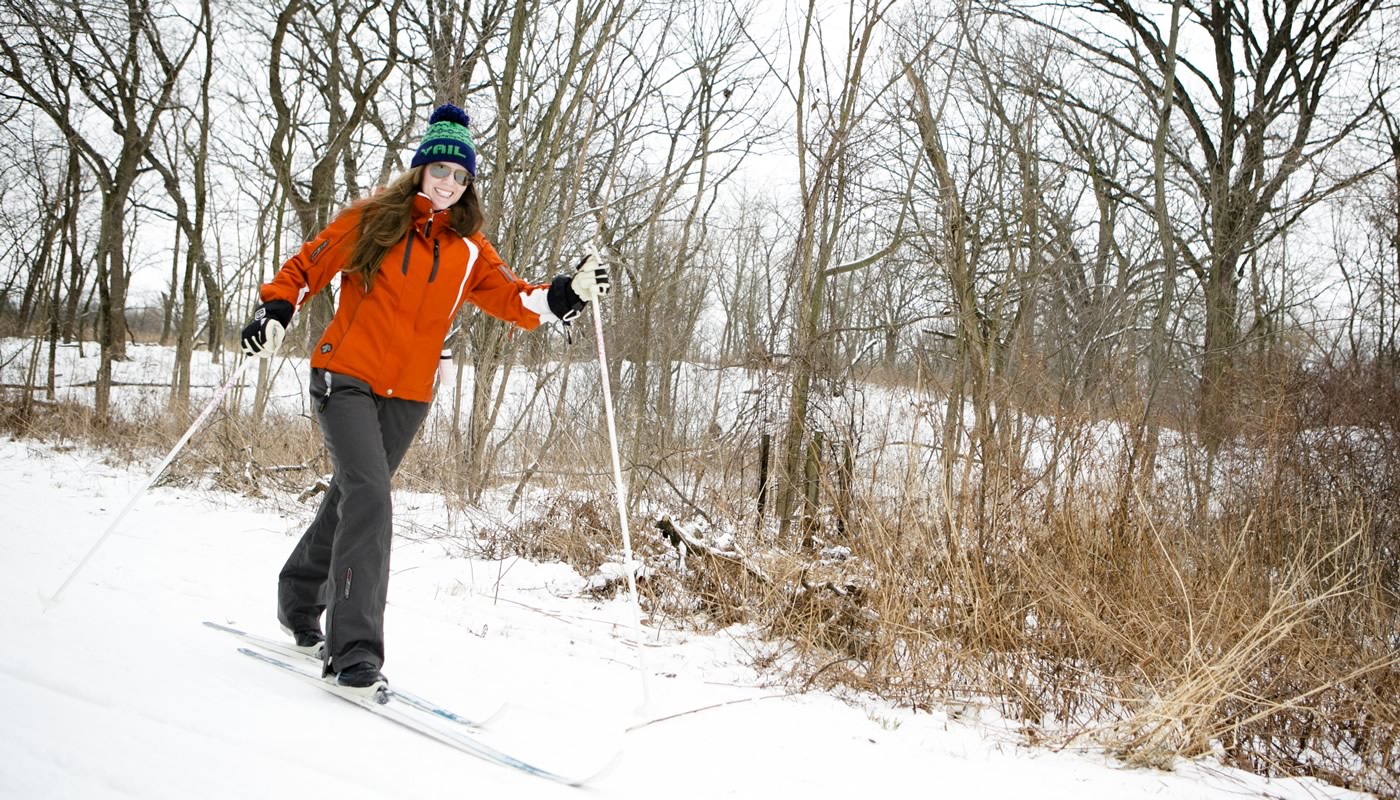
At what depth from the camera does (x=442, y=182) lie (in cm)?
307

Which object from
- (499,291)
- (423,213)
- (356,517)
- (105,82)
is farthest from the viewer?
(105,82)

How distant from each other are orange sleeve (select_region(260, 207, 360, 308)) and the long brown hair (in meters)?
0.05

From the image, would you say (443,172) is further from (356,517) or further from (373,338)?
(356,517)

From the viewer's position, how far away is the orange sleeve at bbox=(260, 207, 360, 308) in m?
2.94

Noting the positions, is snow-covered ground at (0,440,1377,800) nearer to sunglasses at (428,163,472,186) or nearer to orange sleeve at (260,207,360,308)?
orange sleeve at (260,207,360,308)

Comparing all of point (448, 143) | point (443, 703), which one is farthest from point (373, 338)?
point (443, 703)

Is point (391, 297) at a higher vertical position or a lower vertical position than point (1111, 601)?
higher

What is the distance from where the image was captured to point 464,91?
8922 millimetres

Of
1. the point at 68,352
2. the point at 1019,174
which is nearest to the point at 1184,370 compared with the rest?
the point at 1019,174

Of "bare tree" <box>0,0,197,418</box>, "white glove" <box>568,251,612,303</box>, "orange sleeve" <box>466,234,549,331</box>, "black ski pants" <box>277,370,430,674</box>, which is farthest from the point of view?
"bare tree" <box>0,0,197,418</box>

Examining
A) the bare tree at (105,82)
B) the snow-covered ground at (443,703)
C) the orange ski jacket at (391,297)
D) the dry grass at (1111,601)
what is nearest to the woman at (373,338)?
the orange ski jacket at (391,297)

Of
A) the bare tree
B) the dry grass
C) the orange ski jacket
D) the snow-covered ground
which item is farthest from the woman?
the bare tree

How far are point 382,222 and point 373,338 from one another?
397 millimetres

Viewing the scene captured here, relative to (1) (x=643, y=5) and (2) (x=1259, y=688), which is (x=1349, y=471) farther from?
(1) (x=643, y=5)
